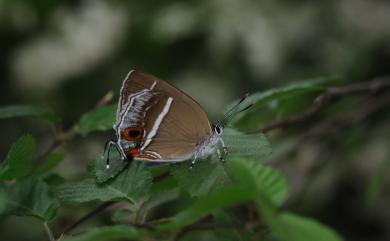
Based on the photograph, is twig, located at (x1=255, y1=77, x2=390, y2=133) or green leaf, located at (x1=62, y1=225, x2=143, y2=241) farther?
twig, located at (x1=255, y1=77, x2=390, y2=133)

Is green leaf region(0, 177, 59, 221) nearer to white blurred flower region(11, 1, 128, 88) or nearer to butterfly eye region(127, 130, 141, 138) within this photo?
butterfly eye region(127, 130, 141, 138)

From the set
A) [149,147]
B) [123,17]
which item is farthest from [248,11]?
[149,147]

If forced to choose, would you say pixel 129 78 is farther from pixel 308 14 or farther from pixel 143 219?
pixel 308 14

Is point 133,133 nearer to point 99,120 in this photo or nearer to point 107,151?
point 107,151

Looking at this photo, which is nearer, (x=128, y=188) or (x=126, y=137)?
(x=128, y=188)

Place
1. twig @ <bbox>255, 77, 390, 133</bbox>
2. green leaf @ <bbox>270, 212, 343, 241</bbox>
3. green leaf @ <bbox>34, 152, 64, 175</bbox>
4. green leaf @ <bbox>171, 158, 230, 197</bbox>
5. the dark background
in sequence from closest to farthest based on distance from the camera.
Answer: green leaf @ <bbox>270, 212, 343, 241</bbox>, green leaf @ <bbox>171, 158, 230, 197</bbox>, green leaf @ <bbox>34, 152, 64, 175</bbox>, twig @ <bbox>255, 77, 390, 133</bbox>, the dark background

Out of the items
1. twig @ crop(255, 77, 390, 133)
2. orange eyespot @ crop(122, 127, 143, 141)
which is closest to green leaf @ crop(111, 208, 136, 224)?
orange eyespot @ crop(122, 127, 143, 141)

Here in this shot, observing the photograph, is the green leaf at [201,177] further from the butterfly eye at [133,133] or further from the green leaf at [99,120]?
the green leaf at [99,120]
